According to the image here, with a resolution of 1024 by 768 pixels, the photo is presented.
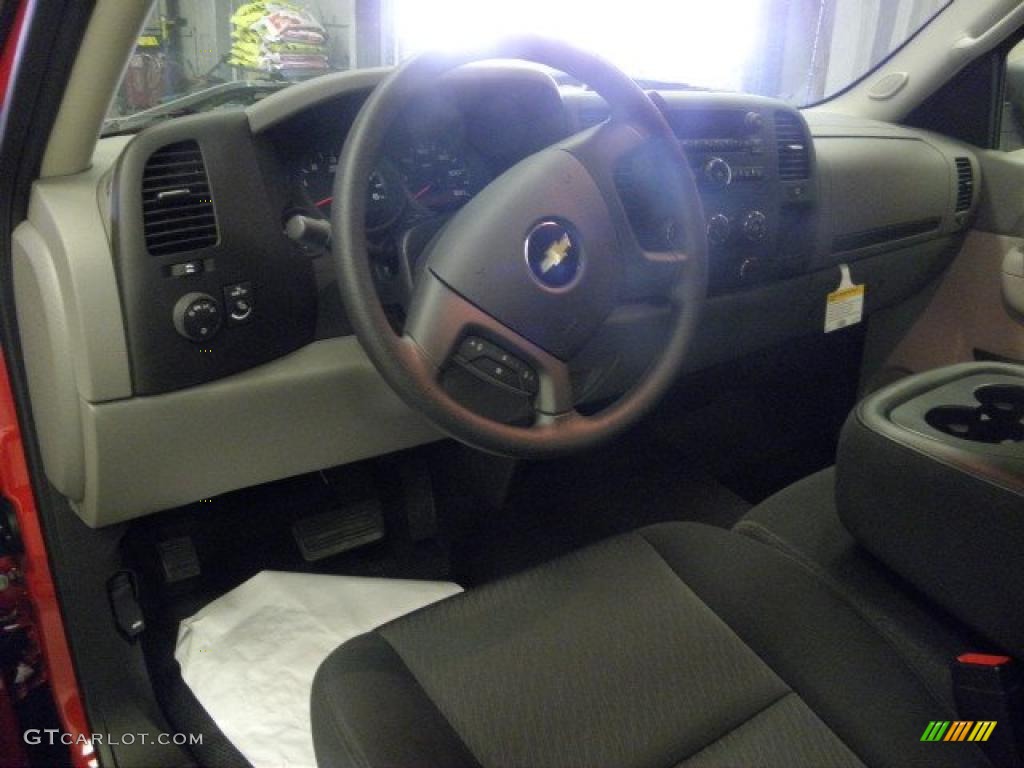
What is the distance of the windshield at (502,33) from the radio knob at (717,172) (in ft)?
0.73

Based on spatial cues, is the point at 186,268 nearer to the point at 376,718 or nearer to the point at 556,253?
the point at 556,253

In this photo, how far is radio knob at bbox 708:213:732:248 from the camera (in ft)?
4.48

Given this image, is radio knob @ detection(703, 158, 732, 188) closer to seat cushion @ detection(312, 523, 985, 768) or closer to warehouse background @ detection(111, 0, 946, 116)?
warehouse background @ detection(111, 0, 946, 116)

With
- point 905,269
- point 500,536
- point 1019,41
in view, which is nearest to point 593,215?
point 500,536

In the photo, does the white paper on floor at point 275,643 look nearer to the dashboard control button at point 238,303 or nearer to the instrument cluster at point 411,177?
the dashboard control button at point 238,303

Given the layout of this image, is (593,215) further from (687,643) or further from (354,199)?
(687,643)

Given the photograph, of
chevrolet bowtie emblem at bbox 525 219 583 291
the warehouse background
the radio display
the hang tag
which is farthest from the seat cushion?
the warehouse background

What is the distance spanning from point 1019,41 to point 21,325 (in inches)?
78.3

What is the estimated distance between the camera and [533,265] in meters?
0.96

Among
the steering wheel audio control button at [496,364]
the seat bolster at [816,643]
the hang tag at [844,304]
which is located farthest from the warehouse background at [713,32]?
the seat bolster at [816,643]

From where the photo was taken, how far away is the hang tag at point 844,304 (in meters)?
1.68

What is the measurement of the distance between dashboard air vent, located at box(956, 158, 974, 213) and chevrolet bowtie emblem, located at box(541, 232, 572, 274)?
4.13 feet

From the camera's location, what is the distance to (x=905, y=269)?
5.91ft

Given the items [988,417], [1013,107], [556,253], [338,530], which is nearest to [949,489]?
[988,417]
